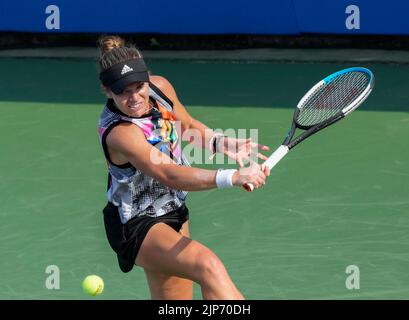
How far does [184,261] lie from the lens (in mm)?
5988

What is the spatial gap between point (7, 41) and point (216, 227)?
5755 millimetres

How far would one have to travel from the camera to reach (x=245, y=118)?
1086cm

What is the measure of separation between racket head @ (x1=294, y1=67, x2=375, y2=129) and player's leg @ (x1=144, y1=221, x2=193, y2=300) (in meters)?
1.22

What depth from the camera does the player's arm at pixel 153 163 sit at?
5.94 metres

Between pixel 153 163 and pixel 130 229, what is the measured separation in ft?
1.57

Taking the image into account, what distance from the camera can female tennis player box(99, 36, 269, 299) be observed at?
5.92 m

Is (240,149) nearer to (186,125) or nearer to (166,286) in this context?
(186,125)

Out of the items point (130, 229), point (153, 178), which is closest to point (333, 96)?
point (153, 178)

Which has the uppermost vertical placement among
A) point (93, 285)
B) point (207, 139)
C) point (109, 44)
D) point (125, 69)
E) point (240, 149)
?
point (109, 44)
